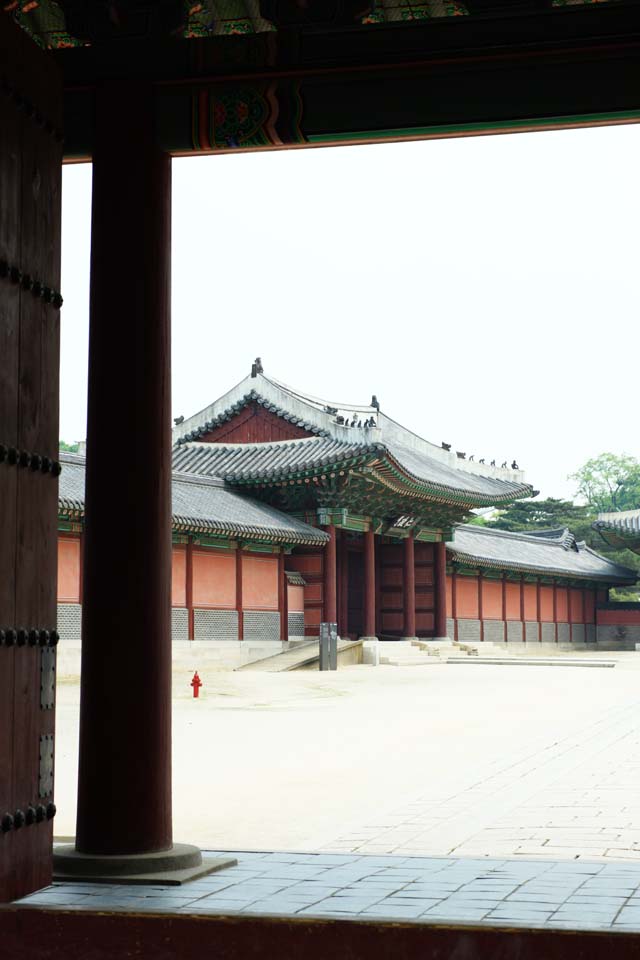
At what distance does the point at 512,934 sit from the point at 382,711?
12.9m

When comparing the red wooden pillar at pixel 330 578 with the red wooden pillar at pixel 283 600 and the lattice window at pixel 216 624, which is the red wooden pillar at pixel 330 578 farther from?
the lattice window at pixel 216 624

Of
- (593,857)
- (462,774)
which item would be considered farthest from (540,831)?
(462,774)

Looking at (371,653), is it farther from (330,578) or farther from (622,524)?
(622,524)

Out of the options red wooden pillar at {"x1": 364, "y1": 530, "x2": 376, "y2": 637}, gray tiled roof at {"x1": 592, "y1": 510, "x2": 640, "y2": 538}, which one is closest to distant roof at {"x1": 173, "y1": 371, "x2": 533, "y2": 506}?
red wooden pillar at {"x1": 364, "y1": 530, "x2": 376, "y2": 637}

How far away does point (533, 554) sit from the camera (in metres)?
41.1

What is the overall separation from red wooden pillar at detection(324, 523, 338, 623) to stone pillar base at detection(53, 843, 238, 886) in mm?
23128

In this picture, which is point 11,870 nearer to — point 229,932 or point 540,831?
point 229,932

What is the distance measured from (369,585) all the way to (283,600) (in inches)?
127

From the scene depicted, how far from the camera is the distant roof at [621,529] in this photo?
4641cm

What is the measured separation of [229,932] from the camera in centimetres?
399

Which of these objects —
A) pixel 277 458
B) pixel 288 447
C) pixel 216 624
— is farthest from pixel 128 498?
pixel 288 447

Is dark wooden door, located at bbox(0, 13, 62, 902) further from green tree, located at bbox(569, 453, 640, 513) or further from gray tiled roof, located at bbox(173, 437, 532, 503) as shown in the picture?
green tree, located at bbox(569, 453, 640, 513)

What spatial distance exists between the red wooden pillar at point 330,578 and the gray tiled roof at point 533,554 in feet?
19.0

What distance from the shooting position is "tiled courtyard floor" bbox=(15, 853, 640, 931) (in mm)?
4164
